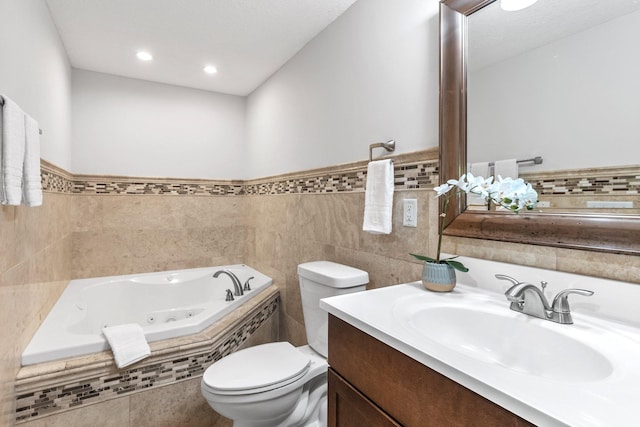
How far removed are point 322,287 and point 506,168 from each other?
0.99 m

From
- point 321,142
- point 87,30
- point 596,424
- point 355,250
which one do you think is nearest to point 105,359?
point 355,250

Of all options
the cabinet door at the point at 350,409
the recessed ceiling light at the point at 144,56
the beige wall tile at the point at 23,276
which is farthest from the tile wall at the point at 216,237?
the recessed ceiling light at the point at 144,56

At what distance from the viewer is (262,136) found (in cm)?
299

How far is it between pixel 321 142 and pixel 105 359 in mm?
1671

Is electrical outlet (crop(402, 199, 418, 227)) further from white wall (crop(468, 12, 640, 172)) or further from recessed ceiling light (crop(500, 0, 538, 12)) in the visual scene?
recessed ceiling light (crop(500, 0, 538, 12))

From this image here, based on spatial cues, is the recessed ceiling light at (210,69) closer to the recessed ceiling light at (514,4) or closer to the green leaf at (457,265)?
the recessed ceiling light at (514,4)

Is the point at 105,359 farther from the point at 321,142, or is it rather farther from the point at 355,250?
the point at 321,142

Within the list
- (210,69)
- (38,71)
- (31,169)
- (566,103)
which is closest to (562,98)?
(566,103)

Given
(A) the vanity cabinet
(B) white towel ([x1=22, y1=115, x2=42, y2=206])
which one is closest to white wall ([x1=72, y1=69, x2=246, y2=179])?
(B) white towel ([x1=22, y1=115, x2=42, y2=206])

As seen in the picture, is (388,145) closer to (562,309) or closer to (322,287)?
(322,287)

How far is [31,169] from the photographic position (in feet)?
4.26

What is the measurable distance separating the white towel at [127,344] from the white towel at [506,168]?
177 cm

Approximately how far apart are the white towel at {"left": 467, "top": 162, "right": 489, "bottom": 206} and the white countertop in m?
0.35

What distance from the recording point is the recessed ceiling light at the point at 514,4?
106cm
